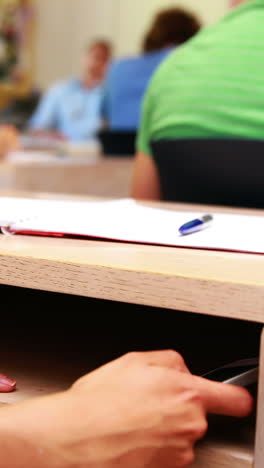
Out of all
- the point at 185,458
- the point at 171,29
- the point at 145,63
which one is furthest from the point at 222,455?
the point at 171,29

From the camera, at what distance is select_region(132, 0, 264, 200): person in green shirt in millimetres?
1056

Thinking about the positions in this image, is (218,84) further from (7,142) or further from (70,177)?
(7,142)

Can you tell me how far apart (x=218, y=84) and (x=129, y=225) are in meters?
0.51

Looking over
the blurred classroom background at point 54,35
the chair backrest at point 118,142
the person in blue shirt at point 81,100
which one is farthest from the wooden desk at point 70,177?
the blurred classroom background at point 54,35

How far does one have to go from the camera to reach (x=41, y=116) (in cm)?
479

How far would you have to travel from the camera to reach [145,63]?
106 inches

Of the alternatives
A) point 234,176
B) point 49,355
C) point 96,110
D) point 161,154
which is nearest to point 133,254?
point 49,355

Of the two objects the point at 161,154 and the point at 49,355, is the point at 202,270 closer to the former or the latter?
the point at 49,355

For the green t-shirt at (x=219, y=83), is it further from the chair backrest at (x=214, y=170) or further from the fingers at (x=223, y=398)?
the fingers at (x=223, y=398)

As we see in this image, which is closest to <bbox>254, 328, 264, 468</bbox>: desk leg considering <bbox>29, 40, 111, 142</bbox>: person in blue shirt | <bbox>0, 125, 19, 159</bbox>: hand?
<bbox>0, 125, 19, 159</bbox>: hand

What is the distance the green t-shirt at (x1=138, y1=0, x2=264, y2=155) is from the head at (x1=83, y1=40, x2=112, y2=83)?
142 inches

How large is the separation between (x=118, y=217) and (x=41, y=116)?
4.23m

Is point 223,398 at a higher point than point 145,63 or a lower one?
lower

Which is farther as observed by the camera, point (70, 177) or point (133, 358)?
point (70, 177)
